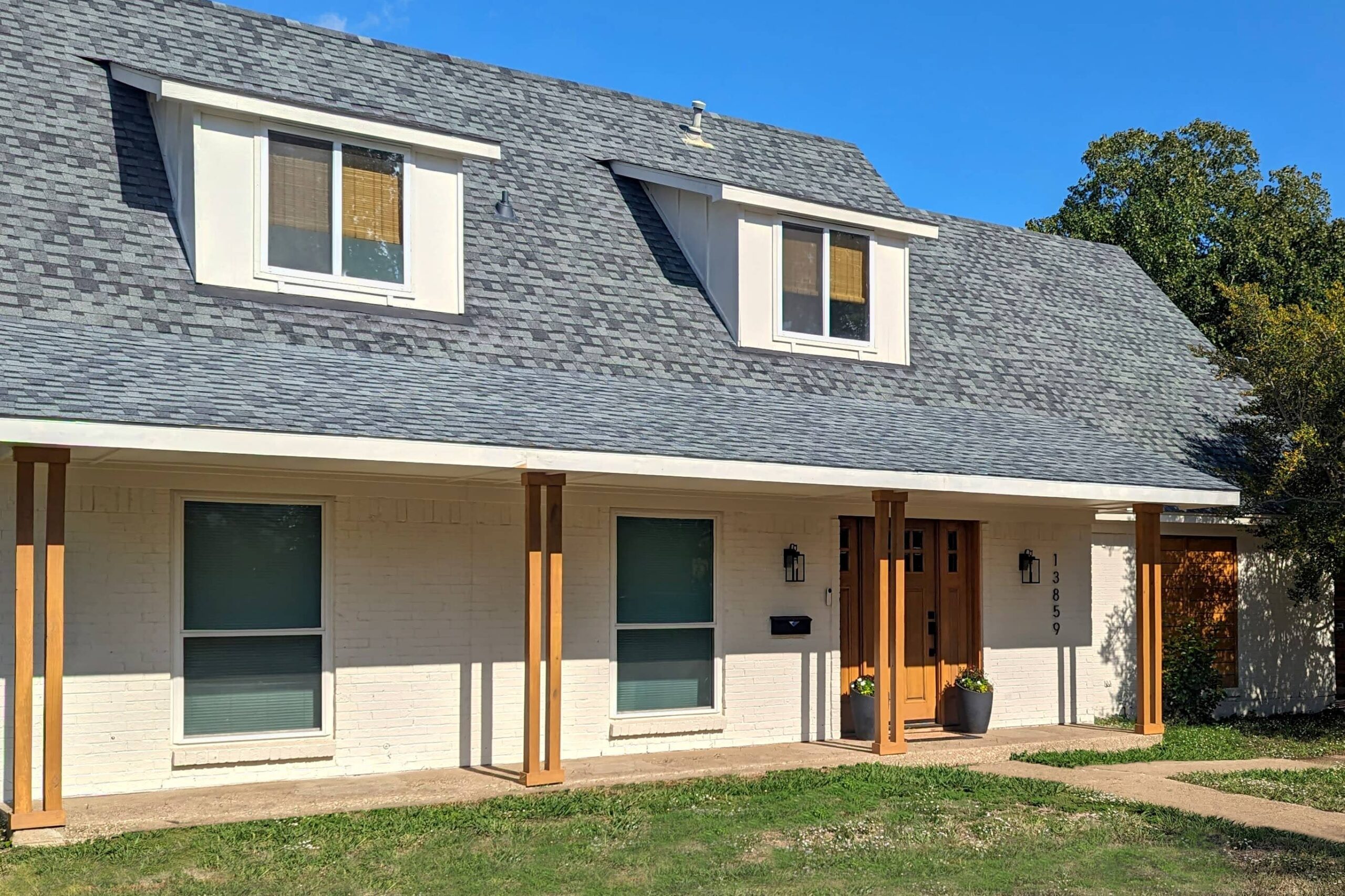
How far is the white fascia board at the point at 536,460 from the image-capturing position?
8758 millimetres

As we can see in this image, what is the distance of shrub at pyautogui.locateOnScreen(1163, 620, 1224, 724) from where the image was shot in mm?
16359

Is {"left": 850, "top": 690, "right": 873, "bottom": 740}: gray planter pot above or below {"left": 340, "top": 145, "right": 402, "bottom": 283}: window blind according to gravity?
below

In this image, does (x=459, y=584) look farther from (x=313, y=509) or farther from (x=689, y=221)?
(x=689, y=221)

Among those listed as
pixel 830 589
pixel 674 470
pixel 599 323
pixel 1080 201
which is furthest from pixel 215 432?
pixel 1080 201

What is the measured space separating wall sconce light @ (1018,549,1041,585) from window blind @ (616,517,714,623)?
4.02 m

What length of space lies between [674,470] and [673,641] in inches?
108

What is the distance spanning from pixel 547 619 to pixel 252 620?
2.30 meters

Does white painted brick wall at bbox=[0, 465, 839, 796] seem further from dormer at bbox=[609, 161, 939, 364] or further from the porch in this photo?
dormer at bbox=[609, 161, 939, 364]

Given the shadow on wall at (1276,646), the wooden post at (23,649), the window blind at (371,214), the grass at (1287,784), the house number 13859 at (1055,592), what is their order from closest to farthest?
1. the wooden post at (23,649)
2. the grass at (1287,784)
3. the window blind at (371,214)
4. the house number 13859 at (1055,592)
5. the shadow on wall at (1276,646)

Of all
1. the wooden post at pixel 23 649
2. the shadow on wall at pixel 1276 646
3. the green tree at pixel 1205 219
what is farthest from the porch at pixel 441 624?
the green tree at pixel 1205 219

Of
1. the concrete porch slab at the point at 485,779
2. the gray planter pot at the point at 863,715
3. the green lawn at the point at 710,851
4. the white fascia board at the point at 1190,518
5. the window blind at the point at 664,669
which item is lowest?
the green lawn at the point at 710,851

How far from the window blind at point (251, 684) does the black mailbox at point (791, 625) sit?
443 cm

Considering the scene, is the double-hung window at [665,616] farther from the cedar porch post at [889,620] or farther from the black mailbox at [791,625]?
the cedar porch post at [889,620]

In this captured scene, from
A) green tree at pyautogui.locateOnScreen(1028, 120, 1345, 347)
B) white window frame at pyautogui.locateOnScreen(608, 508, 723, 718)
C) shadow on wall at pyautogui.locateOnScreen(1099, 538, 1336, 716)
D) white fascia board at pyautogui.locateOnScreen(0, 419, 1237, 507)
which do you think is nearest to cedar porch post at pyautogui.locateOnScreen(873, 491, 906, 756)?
white fascia board at pyautogui.locateOnScreen(0, 419, 1237, 507)
